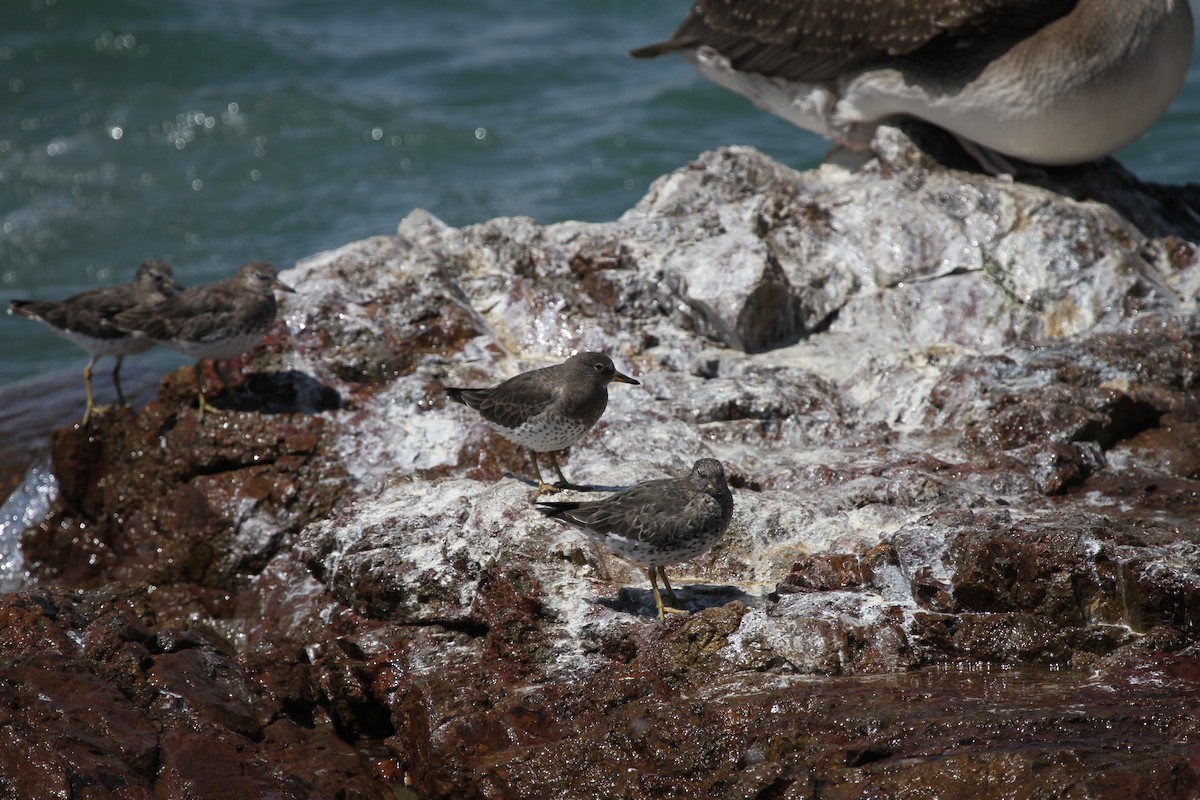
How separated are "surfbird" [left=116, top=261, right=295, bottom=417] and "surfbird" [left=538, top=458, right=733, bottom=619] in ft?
7.96

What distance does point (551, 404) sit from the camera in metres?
6.29

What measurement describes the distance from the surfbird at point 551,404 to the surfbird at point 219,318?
4.83ft

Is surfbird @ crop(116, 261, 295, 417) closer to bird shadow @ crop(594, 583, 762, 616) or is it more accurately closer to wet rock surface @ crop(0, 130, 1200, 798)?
wet rock surface @ crop(0, 130, 1200, 798)

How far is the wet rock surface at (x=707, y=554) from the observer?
488 cm

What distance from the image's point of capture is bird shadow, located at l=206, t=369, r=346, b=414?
7.28 metres

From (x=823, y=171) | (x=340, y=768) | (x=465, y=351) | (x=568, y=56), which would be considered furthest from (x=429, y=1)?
(x=340, y=768)

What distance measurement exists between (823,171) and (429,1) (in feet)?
48.3

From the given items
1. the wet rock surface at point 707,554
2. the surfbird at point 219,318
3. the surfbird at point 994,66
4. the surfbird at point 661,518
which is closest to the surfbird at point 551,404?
the wet rock surface at point 707,554

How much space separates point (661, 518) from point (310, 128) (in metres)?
14.0

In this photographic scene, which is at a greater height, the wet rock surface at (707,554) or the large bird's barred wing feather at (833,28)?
the large bird's barred wing feather at (833,28)

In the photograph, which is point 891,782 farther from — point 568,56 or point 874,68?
point 568,56

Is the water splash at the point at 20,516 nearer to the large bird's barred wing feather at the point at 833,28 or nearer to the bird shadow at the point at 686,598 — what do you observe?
the bird shadow at the point at 686,598

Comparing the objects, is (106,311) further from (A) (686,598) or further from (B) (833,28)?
(B) (833,28)

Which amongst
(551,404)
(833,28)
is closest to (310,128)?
(833,28)
